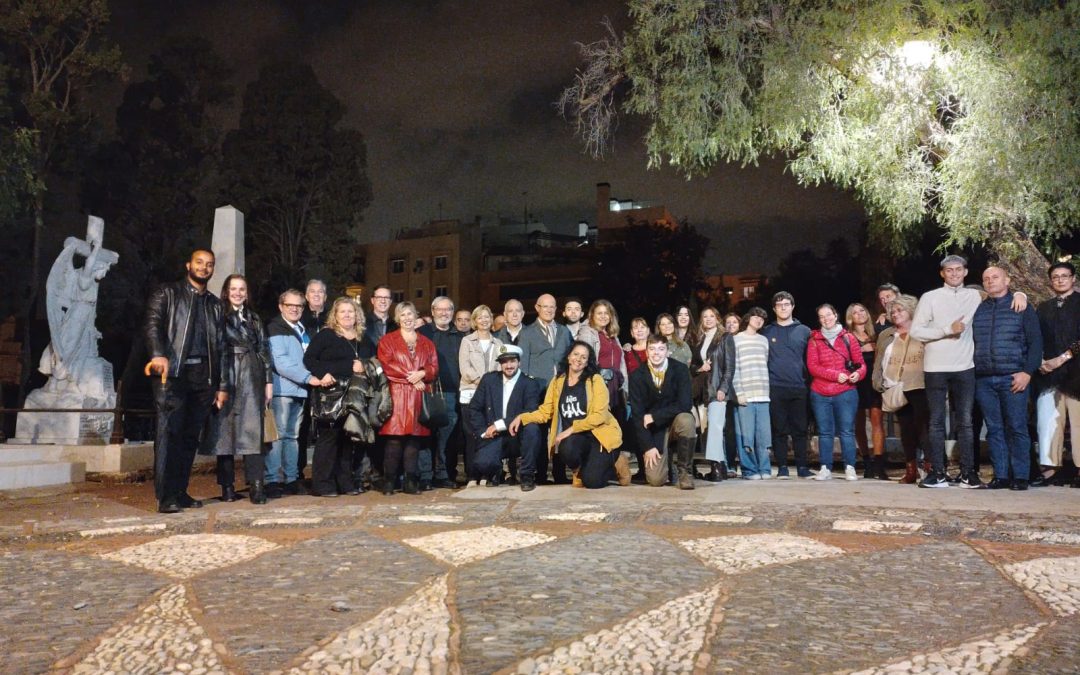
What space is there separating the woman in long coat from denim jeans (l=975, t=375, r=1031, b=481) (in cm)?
616

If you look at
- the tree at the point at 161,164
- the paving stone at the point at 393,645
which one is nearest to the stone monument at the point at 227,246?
the paving stone at the point at 393,645

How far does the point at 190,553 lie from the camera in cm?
527

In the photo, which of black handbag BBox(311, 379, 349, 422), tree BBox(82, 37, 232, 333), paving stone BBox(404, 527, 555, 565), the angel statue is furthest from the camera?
tree BBox(82, 37, 232, 333)

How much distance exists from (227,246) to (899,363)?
31.5ft

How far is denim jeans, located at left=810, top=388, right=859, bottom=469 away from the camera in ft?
29.4

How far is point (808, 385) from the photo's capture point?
9719 mm

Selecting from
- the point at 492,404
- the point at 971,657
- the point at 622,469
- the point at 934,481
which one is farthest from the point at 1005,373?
the point at 971,657

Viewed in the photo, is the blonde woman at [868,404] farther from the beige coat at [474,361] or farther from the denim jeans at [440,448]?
the denim jeans at [440,448]

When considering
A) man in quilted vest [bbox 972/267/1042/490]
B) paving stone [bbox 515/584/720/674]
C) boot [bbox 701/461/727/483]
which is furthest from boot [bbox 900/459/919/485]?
paving stone [bbox 515/584/720/674]

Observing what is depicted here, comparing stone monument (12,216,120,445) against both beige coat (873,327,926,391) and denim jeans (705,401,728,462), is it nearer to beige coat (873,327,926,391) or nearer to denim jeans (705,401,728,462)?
denim jeans (705,401,728,462)

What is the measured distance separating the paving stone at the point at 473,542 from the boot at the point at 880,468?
486 cm

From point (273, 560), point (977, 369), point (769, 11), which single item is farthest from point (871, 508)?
point (769, 11)

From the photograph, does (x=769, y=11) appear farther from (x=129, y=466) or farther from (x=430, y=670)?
(x=430, y=670)

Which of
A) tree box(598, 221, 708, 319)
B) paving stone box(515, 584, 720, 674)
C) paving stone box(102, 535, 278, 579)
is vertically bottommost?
paving stone box(515, 584, 720, 674)
